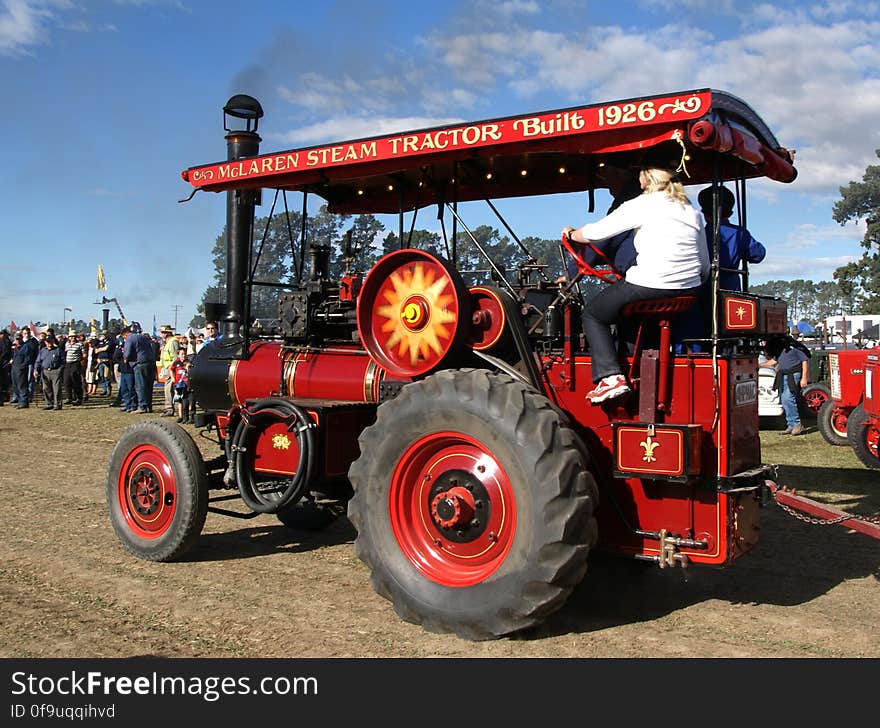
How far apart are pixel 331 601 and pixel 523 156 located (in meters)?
3.03

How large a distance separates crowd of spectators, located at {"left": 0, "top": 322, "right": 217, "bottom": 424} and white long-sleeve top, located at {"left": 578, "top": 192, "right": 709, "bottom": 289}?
34.0ft

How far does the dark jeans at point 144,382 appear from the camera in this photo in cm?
1675

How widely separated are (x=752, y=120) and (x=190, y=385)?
4.41m

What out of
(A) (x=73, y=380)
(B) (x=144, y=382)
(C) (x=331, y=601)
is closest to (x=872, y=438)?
(C) (x=331, y=601)

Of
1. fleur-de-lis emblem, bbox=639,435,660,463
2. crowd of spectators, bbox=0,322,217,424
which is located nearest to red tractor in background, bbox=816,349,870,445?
fleur-de-lis emblem, bbox=639,435,660,463

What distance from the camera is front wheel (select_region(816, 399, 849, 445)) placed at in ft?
37.0

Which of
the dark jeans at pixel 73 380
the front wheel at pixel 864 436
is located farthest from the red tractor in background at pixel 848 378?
the dark jeans at pixel 73 380

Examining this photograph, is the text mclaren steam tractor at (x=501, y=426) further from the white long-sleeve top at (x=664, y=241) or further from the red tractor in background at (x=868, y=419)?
the red tractor in background at (x=868, y=419)

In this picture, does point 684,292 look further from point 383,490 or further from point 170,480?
point 170,480

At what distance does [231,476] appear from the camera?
5.75 metres

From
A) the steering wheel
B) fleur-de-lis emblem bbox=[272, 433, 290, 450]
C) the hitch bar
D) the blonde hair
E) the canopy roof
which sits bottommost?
the hitch bar

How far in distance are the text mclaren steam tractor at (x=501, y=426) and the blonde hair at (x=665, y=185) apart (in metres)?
0.16

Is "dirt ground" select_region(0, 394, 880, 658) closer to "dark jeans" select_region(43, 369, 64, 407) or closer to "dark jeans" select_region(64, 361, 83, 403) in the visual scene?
"dark jeans" select_region(43, 369, 64, 407)

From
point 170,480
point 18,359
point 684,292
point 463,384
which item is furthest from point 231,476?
point 18,359
